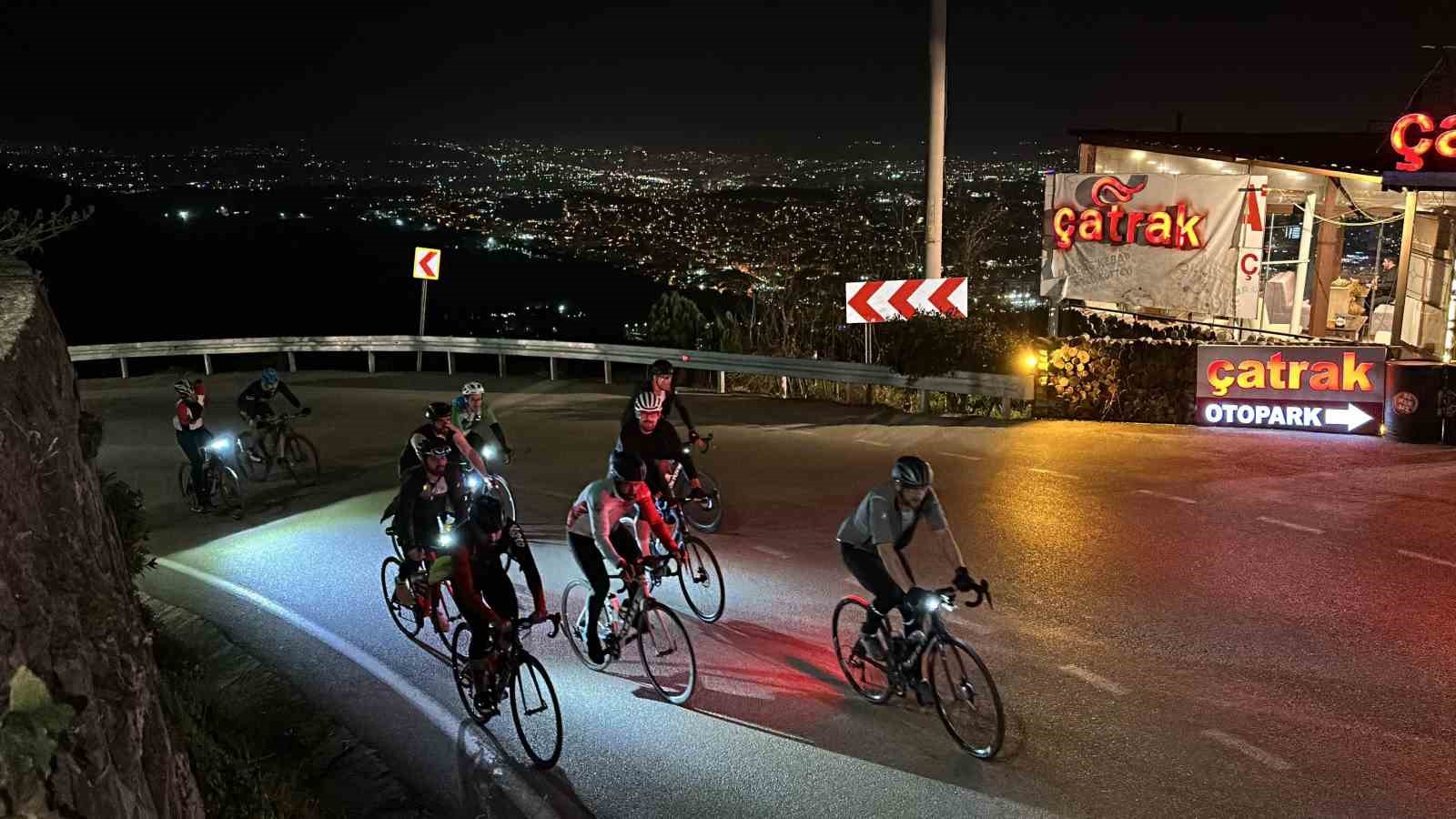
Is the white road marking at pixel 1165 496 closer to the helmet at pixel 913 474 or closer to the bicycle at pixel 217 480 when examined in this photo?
the helmet at pixel 913 474

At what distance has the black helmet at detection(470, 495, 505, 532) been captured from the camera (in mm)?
6609

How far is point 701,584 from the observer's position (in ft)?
30.3

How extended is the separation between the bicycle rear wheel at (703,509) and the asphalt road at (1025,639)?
279 millimetres

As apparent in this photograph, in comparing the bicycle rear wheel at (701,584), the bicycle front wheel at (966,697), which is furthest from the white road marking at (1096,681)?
the bicycle rear wheel at (701,584)

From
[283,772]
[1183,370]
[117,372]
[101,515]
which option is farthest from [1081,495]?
[117,372]

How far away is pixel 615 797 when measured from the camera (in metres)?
6.12

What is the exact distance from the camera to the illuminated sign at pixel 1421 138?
601 inches

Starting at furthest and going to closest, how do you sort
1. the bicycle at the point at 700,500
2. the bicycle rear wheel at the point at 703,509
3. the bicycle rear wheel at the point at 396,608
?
the bicycle rear wheel at the point at 703,509, the bicycle at the point at 700,500, the bicycle rear wheel at the point at 396,608

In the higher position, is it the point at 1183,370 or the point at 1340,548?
the point at 1183,370

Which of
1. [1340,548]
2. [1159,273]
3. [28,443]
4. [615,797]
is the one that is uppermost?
[1159,273]

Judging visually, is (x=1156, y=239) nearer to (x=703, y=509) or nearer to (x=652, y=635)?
(x=703, y=509)

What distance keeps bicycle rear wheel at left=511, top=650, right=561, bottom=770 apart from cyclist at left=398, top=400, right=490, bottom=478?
10.7ft

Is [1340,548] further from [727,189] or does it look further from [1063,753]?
[727,189]

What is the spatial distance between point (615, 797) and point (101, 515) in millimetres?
3208
